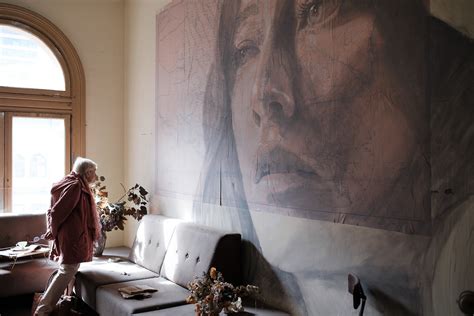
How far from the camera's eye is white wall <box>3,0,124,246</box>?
7320 millimetres

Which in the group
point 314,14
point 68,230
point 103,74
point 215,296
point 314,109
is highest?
point 103,74

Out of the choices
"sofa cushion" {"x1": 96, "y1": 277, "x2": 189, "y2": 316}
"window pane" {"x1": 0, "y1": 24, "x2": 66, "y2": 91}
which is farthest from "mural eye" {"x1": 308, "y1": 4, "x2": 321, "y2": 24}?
"window pane" {"x1": 0, "y1": 24, "x2": 66, "y2": 91}

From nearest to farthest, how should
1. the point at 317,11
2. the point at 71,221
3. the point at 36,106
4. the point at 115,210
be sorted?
the point at 317,11
the point at 71,221
the point at 115,210
the point at 36,106

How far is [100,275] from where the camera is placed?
522 cm

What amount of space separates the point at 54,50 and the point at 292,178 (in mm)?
4683

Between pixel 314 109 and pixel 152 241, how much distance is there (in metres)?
2.81

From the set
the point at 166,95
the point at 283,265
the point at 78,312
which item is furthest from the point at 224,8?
the point at 78,312

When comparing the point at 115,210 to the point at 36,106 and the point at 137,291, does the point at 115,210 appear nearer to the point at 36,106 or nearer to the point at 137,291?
the point at 36,106

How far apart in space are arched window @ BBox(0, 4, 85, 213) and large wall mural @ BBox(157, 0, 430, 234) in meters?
2.27

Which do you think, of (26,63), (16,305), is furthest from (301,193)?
(26,63)

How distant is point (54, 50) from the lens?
7102mm

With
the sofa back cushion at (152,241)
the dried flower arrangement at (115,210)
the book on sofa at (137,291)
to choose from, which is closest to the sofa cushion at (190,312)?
the book on sofa at (137,291)

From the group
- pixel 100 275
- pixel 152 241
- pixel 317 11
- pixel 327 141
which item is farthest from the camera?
pixel 152 241

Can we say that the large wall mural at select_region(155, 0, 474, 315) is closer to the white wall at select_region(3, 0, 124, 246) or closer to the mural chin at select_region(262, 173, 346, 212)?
the mural chin at select_region(262, 173, 346, 212)
